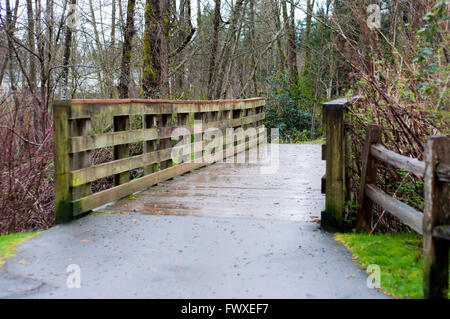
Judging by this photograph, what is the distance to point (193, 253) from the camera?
4719mm

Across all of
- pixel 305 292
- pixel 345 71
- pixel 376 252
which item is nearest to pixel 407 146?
pixel 376 252

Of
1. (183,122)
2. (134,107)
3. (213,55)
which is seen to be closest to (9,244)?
(134,107)

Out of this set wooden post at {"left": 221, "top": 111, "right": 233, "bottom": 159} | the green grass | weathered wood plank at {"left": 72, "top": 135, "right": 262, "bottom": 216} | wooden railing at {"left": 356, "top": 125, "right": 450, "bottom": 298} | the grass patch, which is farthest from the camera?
wooden post at {"left": 221, "top": 111, "right": 233, "bottom": 159}

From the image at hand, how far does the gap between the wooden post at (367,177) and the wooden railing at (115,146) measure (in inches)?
119

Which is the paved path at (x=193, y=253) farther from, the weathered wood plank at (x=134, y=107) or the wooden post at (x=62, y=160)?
the weathered wood plank at (x=134, y=107)

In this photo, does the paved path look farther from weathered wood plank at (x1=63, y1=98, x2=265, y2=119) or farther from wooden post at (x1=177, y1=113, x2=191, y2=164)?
wooden post at (x1=177, y1=113, x2=191, y2=164)

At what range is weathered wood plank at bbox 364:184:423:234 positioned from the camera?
13.0 feet

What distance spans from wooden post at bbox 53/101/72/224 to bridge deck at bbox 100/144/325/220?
691 mm

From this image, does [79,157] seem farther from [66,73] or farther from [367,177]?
[66,73]

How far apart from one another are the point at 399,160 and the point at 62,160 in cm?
345

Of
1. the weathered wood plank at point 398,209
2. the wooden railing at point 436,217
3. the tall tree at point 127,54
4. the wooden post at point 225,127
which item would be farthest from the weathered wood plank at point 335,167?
the tall tree at point 127,54

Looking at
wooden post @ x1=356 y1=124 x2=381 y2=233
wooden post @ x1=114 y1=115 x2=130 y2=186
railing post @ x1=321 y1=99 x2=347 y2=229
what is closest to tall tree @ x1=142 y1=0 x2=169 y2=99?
wooden post @ x1=114 y1=115 x2=130 y2=186
